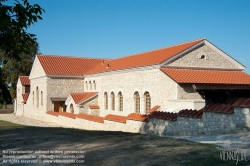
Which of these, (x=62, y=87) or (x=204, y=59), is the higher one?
(x=204, y=59)

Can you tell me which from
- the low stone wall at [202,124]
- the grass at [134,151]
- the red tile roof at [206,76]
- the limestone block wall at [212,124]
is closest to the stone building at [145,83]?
the red tile roof at [206,76]

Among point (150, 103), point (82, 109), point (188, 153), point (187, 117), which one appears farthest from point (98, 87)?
point (188, 153)

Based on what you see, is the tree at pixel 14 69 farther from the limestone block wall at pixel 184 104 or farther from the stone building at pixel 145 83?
the limestone block wall at pixel 184 104

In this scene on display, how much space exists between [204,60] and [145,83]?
5510mm

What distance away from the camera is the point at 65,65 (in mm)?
37406

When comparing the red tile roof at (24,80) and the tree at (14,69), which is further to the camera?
the tree at (14,69)

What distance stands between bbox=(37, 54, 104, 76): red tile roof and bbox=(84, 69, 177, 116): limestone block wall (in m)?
4.04

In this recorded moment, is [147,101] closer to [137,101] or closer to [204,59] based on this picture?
[137,101]

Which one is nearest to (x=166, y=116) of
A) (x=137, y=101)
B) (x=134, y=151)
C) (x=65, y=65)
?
(x=134, y=151)

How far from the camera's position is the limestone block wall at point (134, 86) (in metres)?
21.9

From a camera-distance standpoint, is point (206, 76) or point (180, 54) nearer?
point (206, 76)

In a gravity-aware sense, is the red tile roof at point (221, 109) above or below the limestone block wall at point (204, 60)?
below

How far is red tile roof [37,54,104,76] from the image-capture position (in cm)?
3561

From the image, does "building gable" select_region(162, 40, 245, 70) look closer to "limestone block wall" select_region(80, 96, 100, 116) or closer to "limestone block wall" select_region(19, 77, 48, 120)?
"limestone block wall" select_region(80, 96, 100, 116)
